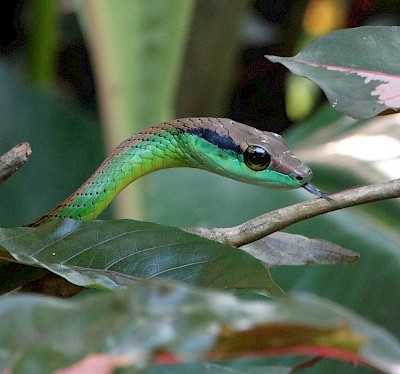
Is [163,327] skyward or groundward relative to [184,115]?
skyward

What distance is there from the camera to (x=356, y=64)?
2.96ft

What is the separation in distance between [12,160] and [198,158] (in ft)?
2.04

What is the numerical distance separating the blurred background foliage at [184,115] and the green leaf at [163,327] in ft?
3.05

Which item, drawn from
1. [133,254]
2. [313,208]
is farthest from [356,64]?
[133,254]

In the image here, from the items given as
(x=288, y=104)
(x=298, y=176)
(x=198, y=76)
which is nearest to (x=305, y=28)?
(x=288, y=104)

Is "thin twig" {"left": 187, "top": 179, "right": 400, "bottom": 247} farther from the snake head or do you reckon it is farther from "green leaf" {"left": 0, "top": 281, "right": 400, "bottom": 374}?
the snake head

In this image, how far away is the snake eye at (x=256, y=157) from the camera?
54.3 inches

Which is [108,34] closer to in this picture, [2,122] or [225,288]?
[2,122]

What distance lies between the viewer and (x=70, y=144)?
2.38 m

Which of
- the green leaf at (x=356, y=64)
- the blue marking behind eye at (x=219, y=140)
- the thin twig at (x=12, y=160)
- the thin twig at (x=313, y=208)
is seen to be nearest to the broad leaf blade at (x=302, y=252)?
the thin twig at (x=313, y=208)

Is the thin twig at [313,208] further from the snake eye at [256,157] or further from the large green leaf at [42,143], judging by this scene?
Result: the large green leaf at [42,143]

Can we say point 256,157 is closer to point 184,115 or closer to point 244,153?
point 244,153

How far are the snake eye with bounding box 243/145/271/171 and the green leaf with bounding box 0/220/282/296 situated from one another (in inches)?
24.1

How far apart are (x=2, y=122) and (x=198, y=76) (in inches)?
28.1
